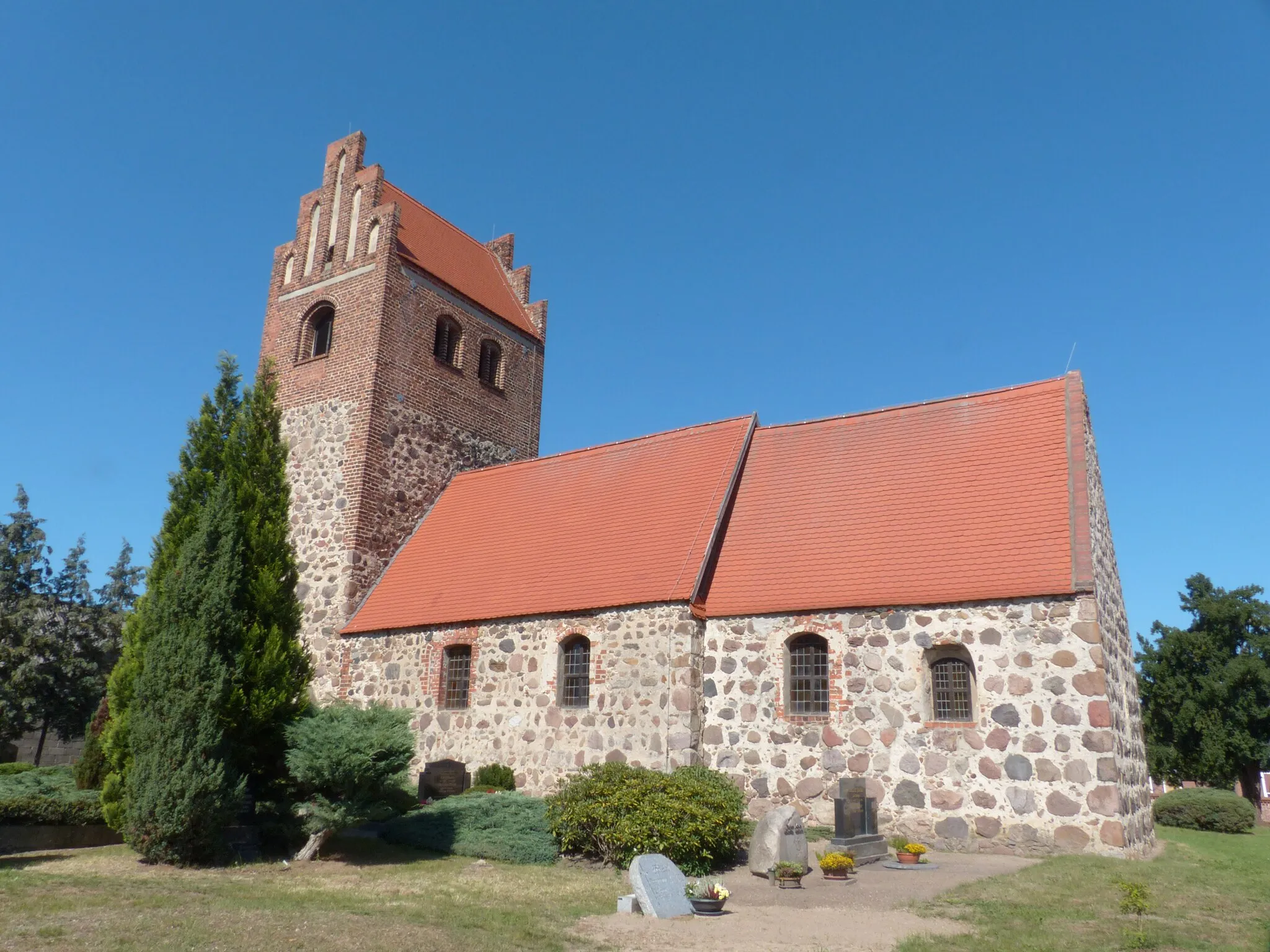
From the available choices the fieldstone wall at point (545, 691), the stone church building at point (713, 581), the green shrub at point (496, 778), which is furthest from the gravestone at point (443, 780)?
Result: the stone church building at point (713, 581)

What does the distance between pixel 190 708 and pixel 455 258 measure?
51.7ft

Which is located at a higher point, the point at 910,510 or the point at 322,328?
the point at 322,328

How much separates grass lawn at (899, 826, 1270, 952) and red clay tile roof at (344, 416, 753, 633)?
6761 millimetres

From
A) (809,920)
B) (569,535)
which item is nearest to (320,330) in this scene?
(569,535)

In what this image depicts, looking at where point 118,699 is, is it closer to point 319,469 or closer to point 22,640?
point 319,469

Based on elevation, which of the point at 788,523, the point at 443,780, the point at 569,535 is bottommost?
the point at 443,780

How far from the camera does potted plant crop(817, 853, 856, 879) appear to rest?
36.2ft

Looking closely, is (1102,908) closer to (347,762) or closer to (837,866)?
(837,866)

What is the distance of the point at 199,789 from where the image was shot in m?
11.7

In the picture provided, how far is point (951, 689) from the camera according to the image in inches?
539

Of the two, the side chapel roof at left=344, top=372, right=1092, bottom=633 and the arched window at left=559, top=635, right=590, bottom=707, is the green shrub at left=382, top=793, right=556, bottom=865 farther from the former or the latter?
the side chapel roof at left=344, top=372, right=1092, bottom=633

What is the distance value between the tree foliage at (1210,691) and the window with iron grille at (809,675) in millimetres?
22494

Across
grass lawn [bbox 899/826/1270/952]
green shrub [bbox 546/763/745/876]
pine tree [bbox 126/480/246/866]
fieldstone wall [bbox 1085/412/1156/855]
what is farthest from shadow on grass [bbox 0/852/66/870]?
fieldstone wall [bbox 1085/412/1156/855]

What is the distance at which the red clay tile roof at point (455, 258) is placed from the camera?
2347 cm
